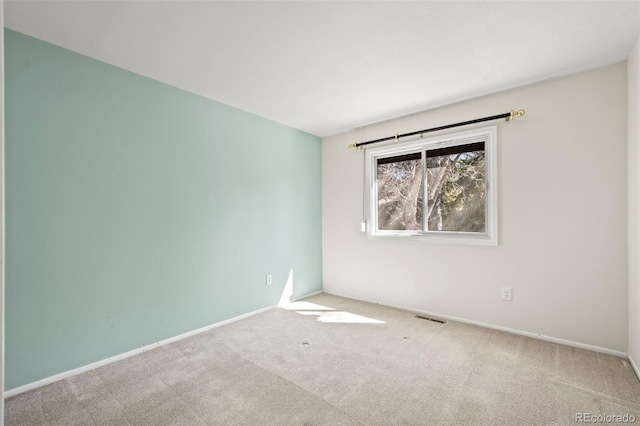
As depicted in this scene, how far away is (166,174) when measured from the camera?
8.87 feet

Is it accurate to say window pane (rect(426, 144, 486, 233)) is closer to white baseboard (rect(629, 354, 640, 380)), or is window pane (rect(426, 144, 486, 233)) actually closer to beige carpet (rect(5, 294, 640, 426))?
beige carpet (rect(5, 294, 640, 426))

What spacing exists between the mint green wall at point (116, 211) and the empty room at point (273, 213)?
0.6 inches

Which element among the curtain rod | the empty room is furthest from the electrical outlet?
the curtain rod

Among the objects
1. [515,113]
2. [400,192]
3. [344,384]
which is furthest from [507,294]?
[344,384]

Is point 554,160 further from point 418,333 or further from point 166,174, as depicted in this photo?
point 166,174

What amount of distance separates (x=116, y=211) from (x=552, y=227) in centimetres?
365

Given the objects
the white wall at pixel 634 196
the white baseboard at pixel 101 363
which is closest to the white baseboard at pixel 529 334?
the white wall at pixel 634 196

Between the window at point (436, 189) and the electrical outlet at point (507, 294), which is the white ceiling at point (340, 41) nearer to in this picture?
the window at point (436, 189)

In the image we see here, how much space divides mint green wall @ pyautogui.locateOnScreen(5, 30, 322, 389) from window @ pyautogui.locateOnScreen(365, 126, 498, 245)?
1.48 metres

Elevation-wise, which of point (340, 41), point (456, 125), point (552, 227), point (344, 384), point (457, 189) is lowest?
point (344, 384)

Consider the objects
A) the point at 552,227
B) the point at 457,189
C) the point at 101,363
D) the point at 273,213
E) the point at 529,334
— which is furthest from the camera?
the point at 273,213

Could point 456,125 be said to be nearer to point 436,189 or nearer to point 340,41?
point 436,189

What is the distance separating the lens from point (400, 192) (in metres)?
3.79

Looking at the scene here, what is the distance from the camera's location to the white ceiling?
178cm
